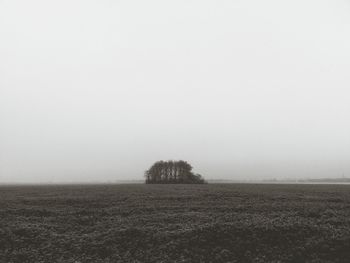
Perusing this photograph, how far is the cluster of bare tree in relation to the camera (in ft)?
472

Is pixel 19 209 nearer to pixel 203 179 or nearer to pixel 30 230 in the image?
pixel 30 230

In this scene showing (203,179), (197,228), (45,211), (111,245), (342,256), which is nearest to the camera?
(342,256)

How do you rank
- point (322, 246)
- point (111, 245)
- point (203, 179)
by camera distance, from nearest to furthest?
point (322, 246), point (111, 245), point (203, 179)

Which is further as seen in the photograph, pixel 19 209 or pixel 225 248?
pixel 19 209

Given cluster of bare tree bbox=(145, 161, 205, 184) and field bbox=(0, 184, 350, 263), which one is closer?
field bbox=(0, 184, 350, 263)

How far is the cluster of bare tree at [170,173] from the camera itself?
472 ft

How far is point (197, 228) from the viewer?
2420 centimetres

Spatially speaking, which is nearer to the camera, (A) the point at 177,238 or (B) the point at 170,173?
(A) the point at 177,238

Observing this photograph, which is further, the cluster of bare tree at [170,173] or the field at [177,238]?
the cluster of bare tree at [170,173]

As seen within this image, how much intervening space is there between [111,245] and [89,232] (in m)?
4.34

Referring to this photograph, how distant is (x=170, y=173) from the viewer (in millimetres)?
148500

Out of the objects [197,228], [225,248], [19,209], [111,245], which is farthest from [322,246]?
[19,209]

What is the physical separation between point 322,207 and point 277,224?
1403 centimetres

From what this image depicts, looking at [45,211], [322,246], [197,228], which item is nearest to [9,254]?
[197,228]
